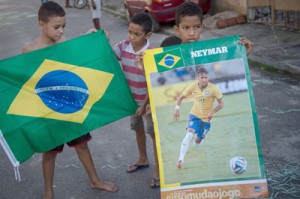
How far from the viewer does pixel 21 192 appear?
3.61 metres

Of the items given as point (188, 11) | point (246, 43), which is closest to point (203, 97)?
point (246, 43)

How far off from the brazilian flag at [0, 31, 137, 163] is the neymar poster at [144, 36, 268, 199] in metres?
0.59

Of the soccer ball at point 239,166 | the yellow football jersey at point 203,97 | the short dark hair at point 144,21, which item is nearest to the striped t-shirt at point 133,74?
the short dark hair at point 144,21

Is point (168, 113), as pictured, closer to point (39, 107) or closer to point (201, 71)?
point (201, 71)

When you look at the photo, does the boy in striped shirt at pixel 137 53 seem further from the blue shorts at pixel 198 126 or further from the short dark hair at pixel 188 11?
the blue shorts at pixel 198 126

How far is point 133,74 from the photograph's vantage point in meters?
3.16

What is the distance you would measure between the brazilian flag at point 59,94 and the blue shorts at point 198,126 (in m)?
0.69

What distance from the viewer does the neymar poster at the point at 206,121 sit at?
2.54m

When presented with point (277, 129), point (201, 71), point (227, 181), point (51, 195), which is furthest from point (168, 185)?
point (277, 129)

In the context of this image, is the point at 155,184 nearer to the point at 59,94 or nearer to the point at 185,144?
the point at 185,144

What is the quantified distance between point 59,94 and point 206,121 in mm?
1125

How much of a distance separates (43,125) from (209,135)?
4.03 feet

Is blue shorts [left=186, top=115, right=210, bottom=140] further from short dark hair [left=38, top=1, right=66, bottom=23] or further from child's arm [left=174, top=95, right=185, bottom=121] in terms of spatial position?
short dark hair [left=38, top=1, right=66, bottom=23]

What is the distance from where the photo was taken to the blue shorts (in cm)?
256
